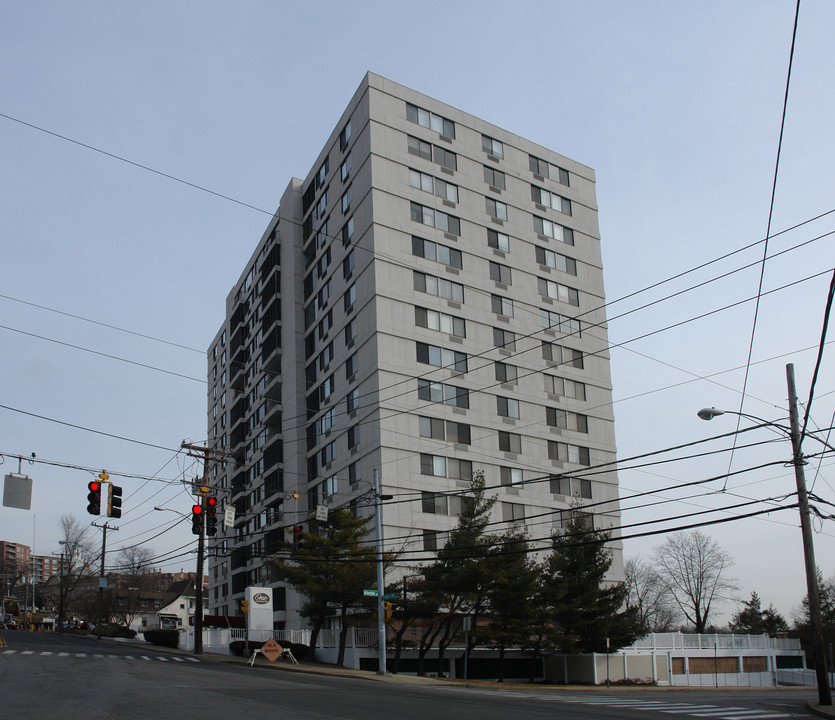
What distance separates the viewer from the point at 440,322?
55062 millimetres

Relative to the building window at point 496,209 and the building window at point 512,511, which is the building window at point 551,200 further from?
the building window at point 512,511

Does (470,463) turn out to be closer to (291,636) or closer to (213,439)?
(291,636)

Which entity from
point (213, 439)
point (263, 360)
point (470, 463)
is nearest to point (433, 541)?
point (470, 463)

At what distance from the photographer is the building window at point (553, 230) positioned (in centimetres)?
6366

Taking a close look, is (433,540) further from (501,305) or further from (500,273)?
(500,273)

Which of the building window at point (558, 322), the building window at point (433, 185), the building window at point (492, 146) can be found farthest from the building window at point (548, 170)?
the building window at point (558, 322)

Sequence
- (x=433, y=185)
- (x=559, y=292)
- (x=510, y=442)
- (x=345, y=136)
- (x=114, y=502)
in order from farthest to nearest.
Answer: (x=559, y=292) < (x=345, y=136) < (x=433, y=185) < (x=510, y=442) < (x=114, y=502)

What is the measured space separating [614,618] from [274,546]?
33.0m

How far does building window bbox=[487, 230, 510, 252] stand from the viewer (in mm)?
60000

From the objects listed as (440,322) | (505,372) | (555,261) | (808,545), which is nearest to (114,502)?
Answer: (808,545)

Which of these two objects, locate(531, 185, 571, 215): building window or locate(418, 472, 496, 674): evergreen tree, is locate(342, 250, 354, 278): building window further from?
locate(418, 472, 496, 674): evergreen tree

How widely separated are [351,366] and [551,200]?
23173 mm

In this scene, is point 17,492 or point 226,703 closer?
point 226,703

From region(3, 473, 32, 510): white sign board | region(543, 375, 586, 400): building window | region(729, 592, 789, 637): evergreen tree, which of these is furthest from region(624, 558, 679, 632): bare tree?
region(3, 473, 32, 510): white sign board
